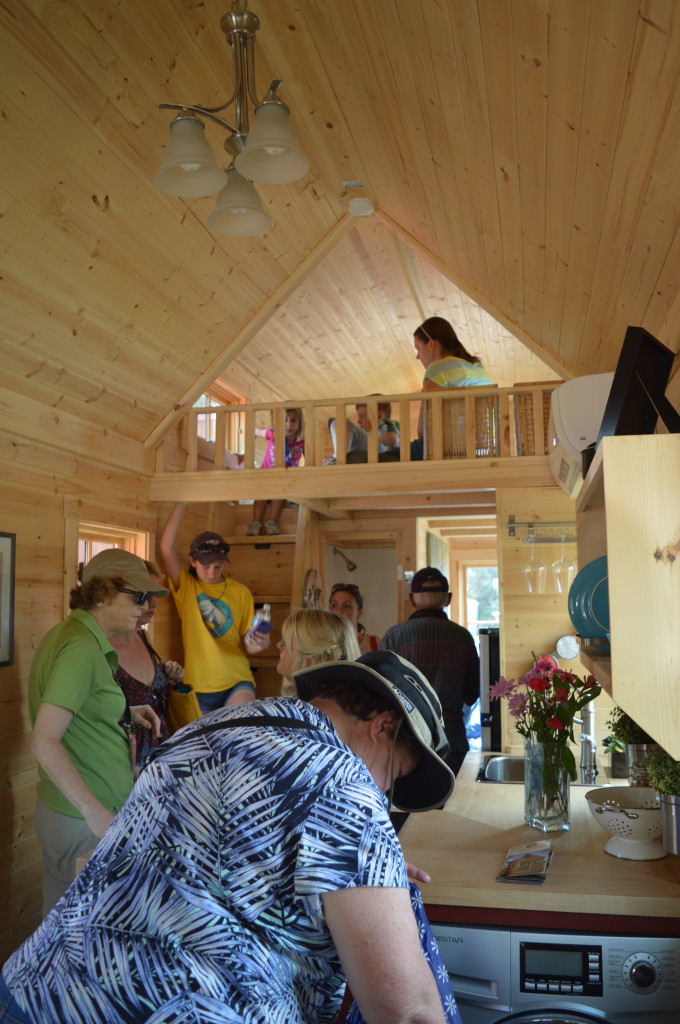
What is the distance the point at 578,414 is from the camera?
2.41 meters

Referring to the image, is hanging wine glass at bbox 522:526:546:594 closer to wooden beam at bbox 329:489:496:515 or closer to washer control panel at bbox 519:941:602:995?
wooden beam at bbox 329:489:496:515

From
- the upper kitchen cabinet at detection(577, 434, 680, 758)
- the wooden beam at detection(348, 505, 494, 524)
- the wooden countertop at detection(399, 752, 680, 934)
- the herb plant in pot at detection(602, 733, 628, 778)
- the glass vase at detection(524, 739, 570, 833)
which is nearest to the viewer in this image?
the upper kitchen cabinet at detection(577, 434, 680, 758)

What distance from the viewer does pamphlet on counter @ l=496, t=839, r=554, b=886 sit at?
80.3 inches

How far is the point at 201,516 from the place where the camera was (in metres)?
6.13

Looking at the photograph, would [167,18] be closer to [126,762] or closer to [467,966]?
[126,762]

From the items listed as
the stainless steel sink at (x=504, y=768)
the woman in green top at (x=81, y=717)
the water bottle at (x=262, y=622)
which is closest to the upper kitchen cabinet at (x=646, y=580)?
the woman in green top at (x=81, y=717)

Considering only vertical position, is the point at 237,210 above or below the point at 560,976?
above

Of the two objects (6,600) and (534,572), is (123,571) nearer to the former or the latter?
(6,600)

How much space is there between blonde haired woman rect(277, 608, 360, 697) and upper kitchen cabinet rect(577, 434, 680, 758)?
1.23 meters

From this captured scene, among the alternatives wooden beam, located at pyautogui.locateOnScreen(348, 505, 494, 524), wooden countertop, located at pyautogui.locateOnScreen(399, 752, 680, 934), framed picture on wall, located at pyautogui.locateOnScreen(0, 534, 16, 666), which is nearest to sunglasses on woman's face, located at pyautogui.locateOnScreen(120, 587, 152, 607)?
framed picture on wall, located at pyautogui.locateOnScreen(0, 534, 16, 666)

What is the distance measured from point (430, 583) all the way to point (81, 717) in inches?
82.1

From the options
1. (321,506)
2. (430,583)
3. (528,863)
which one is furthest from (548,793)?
(321,506)

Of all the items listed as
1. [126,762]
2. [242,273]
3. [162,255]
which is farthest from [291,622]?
[242,273]

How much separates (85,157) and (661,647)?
2.80 meters
